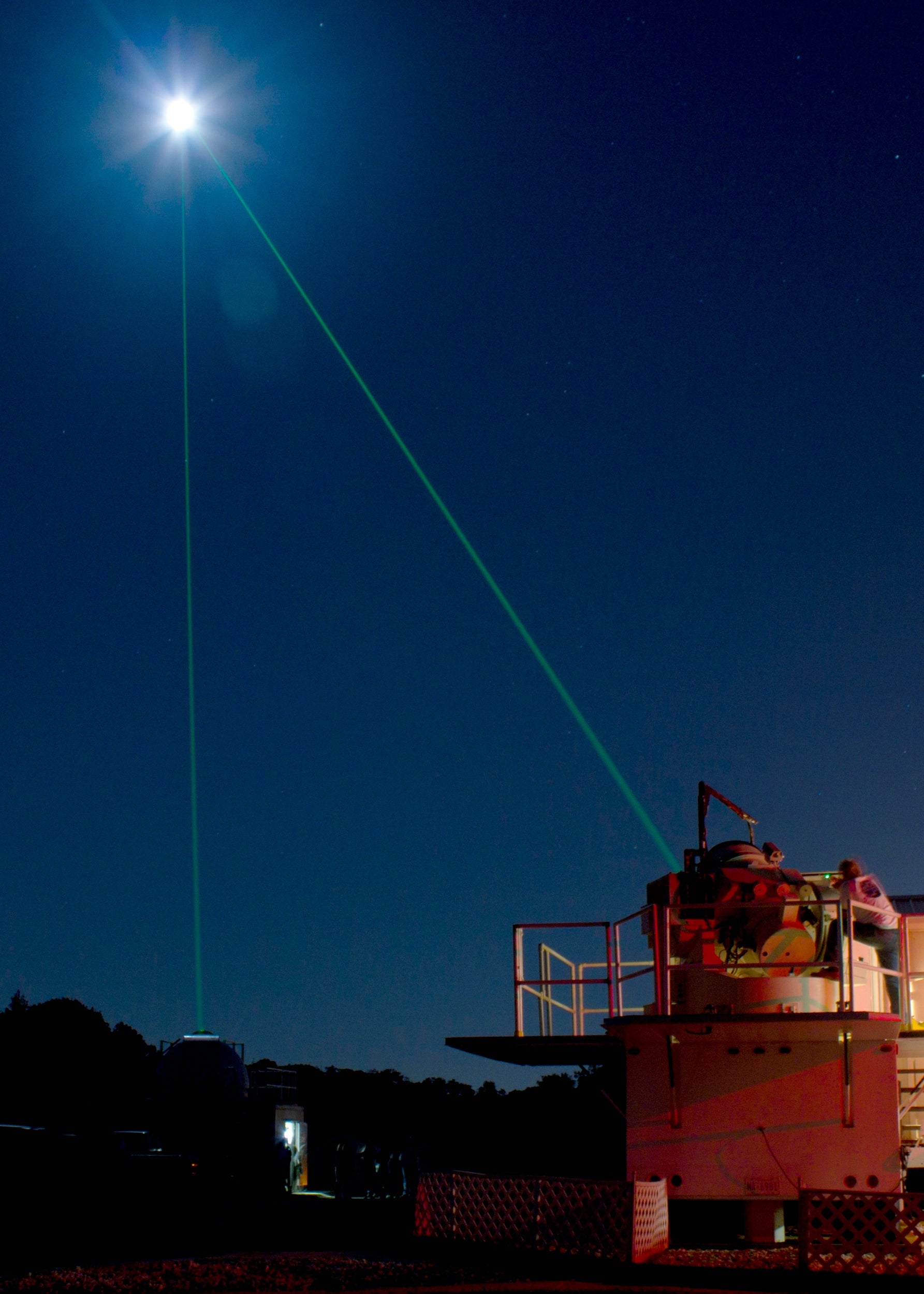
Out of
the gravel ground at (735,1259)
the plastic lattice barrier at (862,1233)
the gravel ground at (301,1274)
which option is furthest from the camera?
the gravel ground at (735,1259)

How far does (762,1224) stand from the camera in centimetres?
1540

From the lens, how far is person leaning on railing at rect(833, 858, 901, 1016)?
53.9 feet

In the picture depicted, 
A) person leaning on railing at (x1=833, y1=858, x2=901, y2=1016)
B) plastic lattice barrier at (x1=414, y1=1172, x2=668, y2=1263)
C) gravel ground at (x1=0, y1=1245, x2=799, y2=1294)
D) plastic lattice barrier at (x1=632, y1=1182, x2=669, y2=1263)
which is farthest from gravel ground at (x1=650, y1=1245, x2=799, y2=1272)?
person leaning on railing at (x1=833, y1=858, x2=901, y2=1016)

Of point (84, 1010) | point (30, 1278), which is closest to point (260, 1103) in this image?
point (30, 1278)

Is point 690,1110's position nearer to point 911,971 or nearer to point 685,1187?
point 685,1187

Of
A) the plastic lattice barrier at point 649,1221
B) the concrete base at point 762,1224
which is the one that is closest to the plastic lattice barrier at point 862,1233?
the plastic lattice barrier at point 649,1221

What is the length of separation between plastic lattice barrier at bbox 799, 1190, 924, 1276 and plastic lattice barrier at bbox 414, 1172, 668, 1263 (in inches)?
70.8

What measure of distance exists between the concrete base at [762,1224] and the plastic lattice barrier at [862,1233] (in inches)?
97.1

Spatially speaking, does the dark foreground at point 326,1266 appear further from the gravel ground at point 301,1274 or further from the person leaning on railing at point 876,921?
the person leaning on railing at point 876,921

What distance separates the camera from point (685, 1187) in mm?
15062

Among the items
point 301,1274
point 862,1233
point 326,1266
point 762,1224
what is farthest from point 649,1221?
point 301,1274

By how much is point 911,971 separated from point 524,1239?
20.9 feet

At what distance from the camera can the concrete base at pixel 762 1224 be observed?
15336 mm

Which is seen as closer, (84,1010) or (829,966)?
(829,966)
